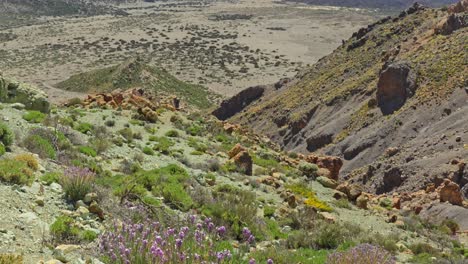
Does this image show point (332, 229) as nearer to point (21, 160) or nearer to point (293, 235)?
point (293, 235)

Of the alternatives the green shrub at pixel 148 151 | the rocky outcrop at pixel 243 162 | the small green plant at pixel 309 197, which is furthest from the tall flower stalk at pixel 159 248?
the rocky outcrop at pixel 243 162

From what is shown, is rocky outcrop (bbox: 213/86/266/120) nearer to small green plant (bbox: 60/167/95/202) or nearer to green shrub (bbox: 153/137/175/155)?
green shrub (bbox: 153/137/175/155)

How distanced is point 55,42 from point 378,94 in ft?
A: 287

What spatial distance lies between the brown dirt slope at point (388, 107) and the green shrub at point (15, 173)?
19.1 metres

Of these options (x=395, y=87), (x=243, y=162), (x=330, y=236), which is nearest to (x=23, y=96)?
(x=243, y=162)

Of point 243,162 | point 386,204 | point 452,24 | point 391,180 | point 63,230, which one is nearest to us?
point 63,230

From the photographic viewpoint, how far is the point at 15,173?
9062 millimetres

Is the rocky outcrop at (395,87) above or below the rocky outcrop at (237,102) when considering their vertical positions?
above

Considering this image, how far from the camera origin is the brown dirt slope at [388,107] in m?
27.0

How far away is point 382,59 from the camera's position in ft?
141

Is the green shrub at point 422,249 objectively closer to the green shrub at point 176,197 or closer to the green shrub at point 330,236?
the green shrub at point 330,236

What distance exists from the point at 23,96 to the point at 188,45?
292 ft

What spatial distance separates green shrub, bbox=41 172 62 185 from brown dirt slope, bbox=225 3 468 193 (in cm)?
1846

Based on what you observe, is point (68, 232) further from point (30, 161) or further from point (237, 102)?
point (237, 102)
